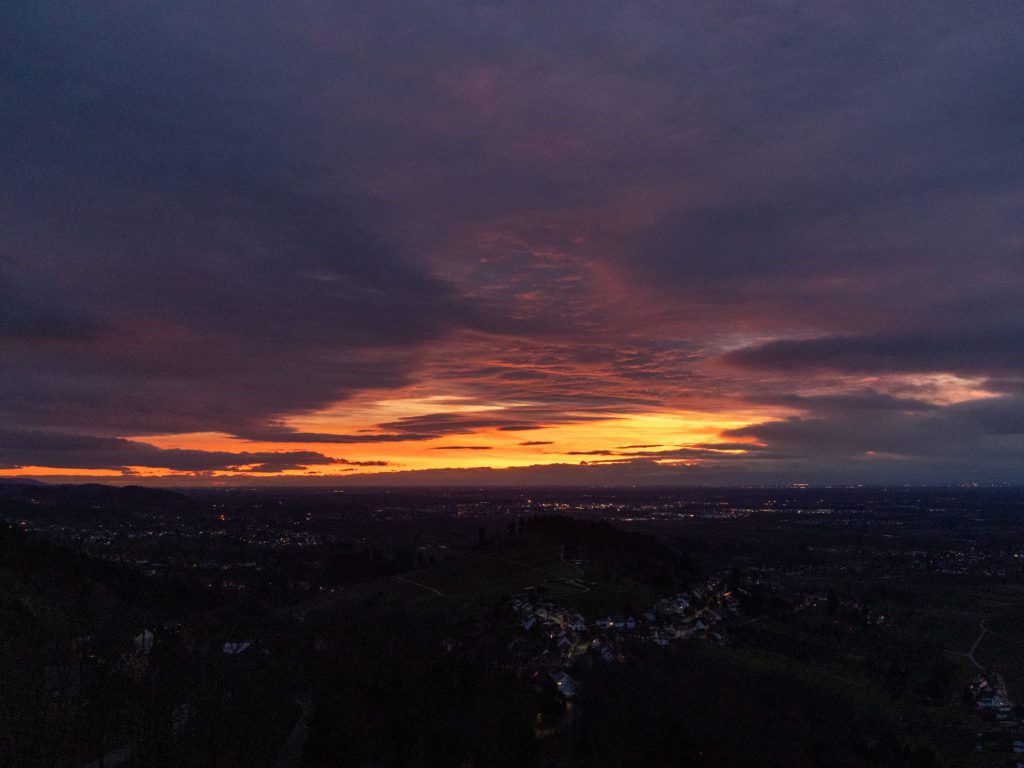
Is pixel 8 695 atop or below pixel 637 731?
atop

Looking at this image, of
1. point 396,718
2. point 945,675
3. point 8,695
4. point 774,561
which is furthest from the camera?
point 774,561

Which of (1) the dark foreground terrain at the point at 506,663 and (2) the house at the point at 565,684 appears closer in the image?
(1) the dark foreground terrain at the point at 506,663

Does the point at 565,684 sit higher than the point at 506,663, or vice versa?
the point at 506,663

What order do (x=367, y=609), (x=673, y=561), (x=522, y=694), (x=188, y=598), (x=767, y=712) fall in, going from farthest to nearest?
(x=673, y=561) < (x=188, y=598) < (x=367, y=609) < (x=767, y=712) < (x=522, y=694)

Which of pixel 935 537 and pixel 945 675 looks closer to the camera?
pixel 945 675

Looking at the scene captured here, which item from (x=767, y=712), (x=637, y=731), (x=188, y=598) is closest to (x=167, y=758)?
(x=637, y=731)

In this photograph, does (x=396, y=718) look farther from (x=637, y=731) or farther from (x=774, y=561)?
(x=774, y=561)

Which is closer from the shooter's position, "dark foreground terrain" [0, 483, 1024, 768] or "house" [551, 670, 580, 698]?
"dark foreground terrain" [0, 483, 1024, 768]

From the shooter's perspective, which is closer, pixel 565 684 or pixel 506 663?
pixel 565 684
